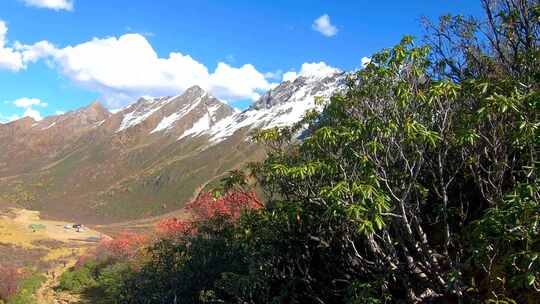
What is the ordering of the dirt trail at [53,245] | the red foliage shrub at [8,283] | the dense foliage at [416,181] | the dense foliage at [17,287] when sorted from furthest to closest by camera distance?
the dirt trail at [53,245] < the red foliage shrub at [8,283] < the dense foliage at [17,287] < the dense foliage at [416,181]

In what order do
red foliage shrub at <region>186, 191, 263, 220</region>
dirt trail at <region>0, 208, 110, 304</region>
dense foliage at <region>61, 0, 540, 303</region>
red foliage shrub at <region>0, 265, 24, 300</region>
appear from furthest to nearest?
1. dirt trail at <region>0, 208, 110, 304</region>
2. red foliage shrub at <region>0, 265, 24, 300</region>
3. red foliage shrub at <region>186, 191, 263, 220</region>
4. dense foliage at <region>61, 0, 540, 303</region>

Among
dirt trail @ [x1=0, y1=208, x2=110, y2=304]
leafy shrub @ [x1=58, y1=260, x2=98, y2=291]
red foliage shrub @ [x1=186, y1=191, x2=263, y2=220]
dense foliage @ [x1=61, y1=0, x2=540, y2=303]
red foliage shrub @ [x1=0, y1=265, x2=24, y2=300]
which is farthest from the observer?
leafy shrub @ [x1=58, y1=260, x2=98, y2=291]

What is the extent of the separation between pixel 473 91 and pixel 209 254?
1357cm

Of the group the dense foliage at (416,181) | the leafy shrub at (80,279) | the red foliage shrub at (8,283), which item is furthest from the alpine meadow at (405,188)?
the leafy shrub at (80,279)

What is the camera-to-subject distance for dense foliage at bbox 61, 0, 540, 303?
5.91 m

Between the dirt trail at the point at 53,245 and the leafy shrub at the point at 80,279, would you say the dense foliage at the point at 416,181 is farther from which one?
the leafy shrub at the point at 80,279

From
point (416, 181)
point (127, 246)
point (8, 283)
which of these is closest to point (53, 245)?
point (8, 283)

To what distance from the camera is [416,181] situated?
9562mm

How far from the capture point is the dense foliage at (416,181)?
591 cm

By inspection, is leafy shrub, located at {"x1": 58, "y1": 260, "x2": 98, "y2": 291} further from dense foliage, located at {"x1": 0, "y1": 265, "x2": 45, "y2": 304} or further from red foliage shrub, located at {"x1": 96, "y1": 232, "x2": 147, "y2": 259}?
red foliage shrub, located at {"x1": 96, "y1": 232, "x2": 147, "y2": 259}

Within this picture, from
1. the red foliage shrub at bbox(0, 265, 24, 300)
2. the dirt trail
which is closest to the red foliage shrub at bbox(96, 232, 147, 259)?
the dirt trail

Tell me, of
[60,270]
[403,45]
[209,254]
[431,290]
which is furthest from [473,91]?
[60,270]

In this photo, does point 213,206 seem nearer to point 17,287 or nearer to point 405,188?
point 405,188

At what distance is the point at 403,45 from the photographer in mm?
7699
